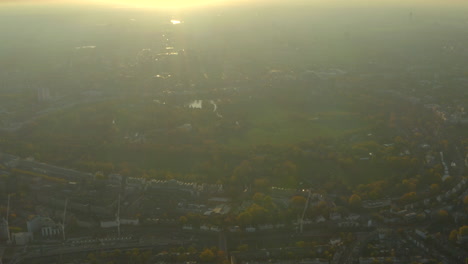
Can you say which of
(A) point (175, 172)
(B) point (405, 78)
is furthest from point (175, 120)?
(B) point (405, 78)

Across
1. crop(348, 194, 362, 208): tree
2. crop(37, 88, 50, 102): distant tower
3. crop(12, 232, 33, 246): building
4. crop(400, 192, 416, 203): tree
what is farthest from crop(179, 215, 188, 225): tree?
crop(37, 88, 50, 102): distant tower

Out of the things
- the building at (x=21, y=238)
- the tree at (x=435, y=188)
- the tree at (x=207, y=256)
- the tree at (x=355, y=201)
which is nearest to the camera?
the tree at (x=207, y=256)

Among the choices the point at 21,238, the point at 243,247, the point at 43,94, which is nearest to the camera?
the point at 243,247

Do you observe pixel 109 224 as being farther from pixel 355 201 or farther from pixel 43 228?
pixel 355 201

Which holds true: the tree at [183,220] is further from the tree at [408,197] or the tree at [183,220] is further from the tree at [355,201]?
the tree at [408,197]

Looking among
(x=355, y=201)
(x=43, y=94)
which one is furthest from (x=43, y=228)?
(x=43, y=94)

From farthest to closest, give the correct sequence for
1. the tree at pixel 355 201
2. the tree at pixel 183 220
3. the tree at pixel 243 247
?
the tree at pixel 355 201
the tree at pixel 183 220
the tree at pixel 243 247

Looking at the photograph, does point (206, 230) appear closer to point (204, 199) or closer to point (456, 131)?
point (204, 199)

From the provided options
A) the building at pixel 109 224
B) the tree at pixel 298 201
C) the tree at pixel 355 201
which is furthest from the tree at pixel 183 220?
the tree at pixel 355 201


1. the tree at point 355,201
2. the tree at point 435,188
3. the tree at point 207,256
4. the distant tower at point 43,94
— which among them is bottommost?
the tree at point 207,256

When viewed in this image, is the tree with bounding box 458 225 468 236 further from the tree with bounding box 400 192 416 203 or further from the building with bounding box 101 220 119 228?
the building with bounding box 101 220 119 228

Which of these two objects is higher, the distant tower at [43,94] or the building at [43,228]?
the distant tower at [43,94]
